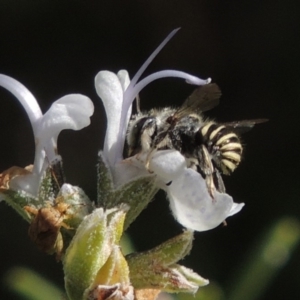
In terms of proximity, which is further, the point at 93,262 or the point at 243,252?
the point at 243,252

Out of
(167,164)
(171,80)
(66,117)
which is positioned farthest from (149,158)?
(171,80)

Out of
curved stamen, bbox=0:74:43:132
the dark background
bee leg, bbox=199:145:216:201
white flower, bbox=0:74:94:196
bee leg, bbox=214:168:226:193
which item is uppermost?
curved stamen, bbox=0:74:43:132

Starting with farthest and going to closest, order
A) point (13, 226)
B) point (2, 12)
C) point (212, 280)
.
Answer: point (2, 12), point (13, 226), point (212, 280)

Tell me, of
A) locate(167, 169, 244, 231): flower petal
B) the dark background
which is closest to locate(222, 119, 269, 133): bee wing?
locate(167, 169, 244, 231): flower petal

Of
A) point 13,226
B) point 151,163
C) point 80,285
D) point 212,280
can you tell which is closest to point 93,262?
point 80,285

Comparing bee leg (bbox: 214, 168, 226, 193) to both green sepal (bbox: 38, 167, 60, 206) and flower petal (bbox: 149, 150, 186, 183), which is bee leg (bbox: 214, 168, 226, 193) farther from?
green sepal (bbox: 38, 167, 60, 206)

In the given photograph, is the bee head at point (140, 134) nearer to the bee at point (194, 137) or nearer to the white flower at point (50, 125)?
the bee at point (194, 137)

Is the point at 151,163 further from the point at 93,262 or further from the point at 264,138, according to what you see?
the point at 264,138

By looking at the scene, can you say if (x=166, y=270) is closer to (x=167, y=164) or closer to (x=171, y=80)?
(x=167, y=164)
